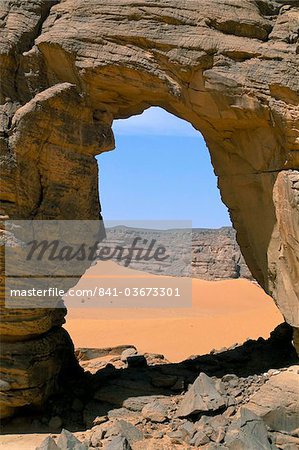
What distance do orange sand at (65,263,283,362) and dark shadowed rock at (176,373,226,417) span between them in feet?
19.1

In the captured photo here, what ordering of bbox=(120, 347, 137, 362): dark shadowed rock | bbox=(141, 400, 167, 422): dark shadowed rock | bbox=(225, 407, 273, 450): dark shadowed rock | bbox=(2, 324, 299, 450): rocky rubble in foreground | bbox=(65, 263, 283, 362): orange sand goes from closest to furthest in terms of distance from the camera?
bbox=(225, 407, 273, 450): dark shadowed rock, bbox=(2, 324, 299, 450): rocky rubble in foreground, bbox=(141, 400, 167, 422): dark shadowed rock, bbox=(120, 347, 137, 362): dark shadowed rock, bbox=(65, 263, 283, 362): orange sand

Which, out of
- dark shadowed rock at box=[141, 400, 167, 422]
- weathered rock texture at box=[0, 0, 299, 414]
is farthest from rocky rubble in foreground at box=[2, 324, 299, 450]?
weathered rock texture at box=[0, 0, 299, 414]

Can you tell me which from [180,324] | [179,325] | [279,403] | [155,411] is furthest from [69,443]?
[180,324]

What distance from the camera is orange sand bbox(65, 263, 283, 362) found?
45.6ft

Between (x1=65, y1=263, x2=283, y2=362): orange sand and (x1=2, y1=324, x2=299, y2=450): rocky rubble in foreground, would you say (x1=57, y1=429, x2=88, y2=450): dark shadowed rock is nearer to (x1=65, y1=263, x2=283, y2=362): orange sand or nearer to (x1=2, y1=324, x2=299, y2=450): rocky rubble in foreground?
(x1=2, y1=324, x2=299, y2=450): rocky rubble in foreground

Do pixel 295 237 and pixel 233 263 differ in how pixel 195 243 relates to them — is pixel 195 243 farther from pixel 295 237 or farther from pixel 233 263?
pixel 295 237

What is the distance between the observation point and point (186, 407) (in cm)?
595

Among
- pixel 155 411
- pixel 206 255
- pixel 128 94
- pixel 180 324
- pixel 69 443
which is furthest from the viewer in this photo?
pixel 206 255

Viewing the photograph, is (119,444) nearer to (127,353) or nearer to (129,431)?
(129,431)

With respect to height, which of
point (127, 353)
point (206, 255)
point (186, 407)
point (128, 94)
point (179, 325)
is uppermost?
point (128, 94)

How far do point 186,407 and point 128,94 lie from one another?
162 inches

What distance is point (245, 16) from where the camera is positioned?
595cm

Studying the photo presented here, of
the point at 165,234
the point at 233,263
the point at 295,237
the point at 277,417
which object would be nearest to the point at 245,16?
the point at 295,237

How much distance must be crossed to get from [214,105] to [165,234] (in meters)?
28.7
